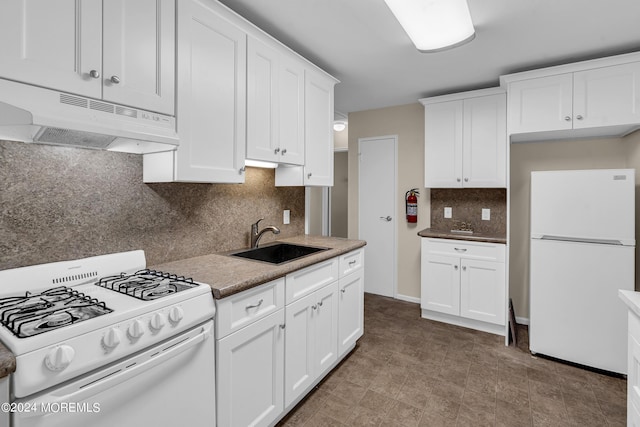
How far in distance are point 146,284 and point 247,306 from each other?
0.46 metres

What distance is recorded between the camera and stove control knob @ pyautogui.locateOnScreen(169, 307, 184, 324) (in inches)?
47.4

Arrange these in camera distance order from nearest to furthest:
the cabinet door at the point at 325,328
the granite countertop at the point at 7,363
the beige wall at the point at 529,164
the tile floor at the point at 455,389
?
1. the granite countertop at the point at 7,363
2. the tile floor at the point at 455,389
3. the cabinet door at the point at 325,328
4. the beige wall at the point at 529,164

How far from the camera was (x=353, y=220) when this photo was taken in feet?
14.4

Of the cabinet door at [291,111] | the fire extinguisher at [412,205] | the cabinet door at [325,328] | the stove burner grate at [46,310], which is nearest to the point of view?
the stove burner grate at [46,310]

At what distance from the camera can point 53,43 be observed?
1156 mm

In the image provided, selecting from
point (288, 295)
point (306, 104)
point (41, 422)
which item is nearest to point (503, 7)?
point (306, 104)

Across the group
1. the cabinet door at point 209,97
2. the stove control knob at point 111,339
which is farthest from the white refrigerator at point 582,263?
the stove control knob at point 111,339

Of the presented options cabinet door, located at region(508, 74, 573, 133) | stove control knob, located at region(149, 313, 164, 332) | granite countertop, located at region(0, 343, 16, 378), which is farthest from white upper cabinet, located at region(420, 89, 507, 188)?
granite countertop, located at region(0, 343, 16, 378)

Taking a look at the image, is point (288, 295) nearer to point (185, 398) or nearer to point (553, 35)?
point (185, 398)

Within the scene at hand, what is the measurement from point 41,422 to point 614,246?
132 inches

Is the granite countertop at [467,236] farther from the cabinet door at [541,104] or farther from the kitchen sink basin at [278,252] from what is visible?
the kitchen sink basin at [278,252]

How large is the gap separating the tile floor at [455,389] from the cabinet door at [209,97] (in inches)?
62.4

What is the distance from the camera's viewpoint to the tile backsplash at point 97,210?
1.32m

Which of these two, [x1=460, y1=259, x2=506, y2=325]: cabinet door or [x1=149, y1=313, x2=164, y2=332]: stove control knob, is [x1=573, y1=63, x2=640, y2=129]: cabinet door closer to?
[x1=460, y1=259, x2=506, y2=325]: cabinet door
